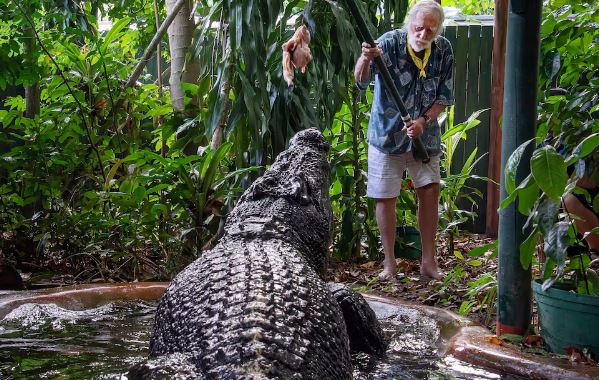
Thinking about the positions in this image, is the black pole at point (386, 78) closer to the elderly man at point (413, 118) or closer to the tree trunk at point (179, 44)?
the elderly man at point (413, 118)

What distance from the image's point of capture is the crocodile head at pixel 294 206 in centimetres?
273

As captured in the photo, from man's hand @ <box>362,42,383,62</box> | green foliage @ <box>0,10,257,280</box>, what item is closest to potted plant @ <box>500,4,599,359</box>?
man's hand @ <box>362,42,383,62</box>

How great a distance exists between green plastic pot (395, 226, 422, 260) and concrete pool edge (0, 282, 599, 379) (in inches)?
69.9

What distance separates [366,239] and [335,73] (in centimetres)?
150

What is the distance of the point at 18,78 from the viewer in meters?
4.45

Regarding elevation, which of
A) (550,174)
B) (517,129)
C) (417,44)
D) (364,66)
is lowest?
(550,174)

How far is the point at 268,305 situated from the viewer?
1.80 metres

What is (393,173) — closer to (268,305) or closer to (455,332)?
(455,332)

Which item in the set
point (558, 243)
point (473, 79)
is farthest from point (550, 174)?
point (473, 79)

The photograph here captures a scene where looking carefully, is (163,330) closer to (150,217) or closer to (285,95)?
(150,217)

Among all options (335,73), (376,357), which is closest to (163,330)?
(376,357)

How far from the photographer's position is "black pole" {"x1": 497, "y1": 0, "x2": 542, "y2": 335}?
8.55 feet

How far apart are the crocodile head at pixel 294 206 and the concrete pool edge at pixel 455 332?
0.60 m

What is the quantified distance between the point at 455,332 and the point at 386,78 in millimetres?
1500
